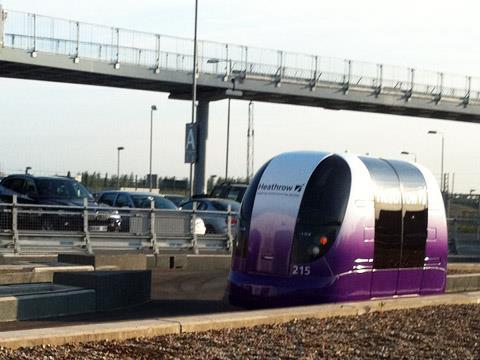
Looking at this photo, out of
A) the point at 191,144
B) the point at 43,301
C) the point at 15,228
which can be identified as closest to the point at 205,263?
the point at 15,228

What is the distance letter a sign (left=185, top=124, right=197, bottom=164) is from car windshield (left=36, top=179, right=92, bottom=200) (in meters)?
6.05

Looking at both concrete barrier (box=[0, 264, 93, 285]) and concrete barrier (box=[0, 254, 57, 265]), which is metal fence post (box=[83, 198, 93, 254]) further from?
concrete barrier (box=[0, 264, 93, 285])

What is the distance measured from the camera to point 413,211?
1536 cm

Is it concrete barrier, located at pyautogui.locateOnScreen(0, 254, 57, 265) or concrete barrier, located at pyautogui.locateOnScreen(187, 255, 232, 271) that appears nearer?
concrete barrier, located at pyautogui.locateOnScreen(0, 254, 57, 265)

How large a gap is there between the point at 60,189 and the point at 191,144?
7.30 meters

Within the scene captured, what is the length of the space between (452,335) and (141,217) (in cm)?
1553

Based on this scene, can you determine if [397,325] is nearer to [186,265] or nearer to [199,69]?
[186,265]

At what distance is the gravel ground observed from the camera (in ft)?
29.4

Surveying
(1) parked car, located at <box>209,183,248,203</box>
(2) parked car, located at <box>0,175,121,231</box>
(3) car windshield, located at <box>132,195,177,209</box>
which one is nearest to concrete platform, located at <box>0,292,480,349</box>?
(2) parked car, located at <box>0,175,121,231</box>

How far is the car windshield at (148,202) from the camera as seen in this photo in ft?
108

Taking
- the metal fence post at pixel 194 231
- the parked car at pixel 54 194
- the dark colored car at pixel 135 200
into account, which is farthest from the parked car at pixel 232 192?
the metal fence post at pixel 194 231

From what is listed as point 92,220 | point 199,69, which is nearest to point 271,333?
point 92,220

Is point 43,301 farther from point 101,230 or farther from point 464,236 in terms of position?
point 464,236

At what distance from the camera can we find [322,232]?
13.8 meters
